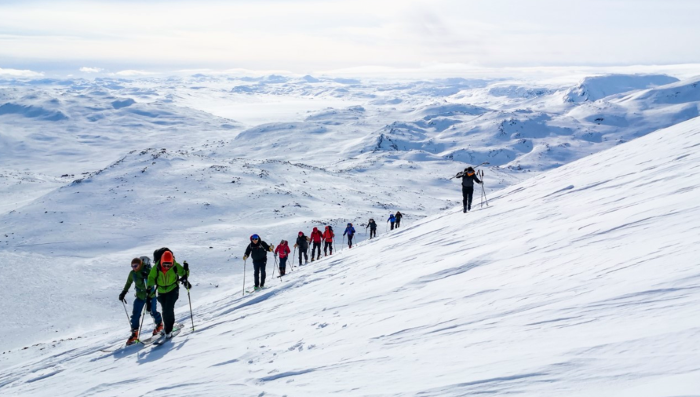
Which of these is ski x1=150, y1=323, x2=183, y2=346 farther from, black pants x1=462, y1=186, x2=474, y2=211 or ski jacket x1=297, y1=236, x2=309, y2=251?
black pants x1=462, y1=186, x2=474, y2=211

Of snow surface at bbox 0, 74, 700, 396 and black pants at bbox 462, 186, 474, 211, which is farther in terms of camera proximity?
black pants at bbox 462, 186, 474, 211

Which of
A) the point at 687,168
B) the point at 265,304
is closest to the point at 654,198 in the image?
the point at 687,168

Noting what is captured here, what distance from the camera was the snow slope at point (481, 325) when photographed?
15.5 ft

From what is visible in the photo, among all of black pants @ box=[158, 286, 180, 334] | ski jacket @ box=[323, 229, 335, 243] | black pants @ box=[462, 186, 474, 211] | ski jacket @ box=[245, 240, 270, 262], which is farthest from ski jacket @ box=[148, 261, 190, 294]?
ski jacket @ box=[323, 229, 335, 243]

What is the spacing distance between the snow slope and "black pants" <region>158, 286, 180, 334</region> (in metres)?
0.50

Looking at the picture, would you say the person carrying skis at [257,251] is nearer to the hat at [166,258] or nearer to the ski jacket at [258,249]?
the ski jacket at [258,249]

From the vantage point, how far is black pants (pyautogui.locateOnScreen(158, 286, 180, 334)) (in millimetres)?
10164

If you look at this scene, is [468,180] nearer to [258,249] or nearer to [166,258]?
[258,249]

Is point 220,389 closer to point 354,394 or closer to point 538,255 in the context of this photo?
point 354,394

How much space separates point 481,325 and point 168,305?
7.06m

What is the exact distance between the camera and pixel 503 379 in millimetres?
4785

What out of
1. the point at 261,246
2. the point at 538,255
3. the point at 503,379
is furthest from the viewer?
the point at 261,246

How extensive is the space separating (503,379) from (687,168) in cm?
1140

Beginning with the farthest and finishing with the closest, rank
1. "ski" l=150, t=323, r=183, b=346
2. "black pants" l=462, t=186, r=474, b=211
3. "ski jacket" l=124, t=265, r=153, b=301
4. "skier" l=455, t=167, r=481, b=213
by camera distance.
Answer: "black pants" l=462, t=186, r=474, b=211, "skier" l=455, t=167, r=481, b=213, "ski jacket" l=124, t=265, r=153, b=301, "ski" l=150, t=323, r=183, b=346
